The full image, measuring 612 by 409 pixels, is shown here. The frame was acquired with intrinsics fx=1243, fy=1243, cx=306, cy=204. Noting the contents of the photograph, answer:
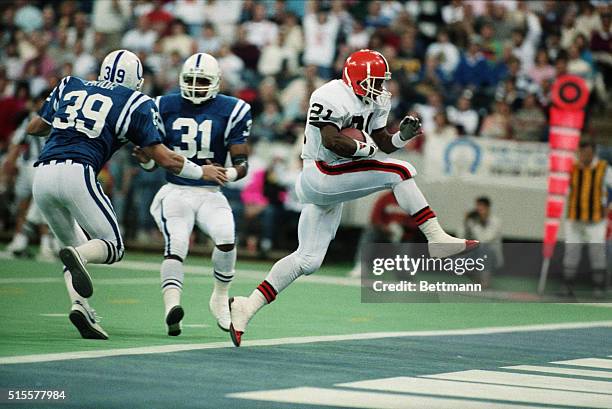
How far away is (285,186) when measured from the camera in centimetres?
1733

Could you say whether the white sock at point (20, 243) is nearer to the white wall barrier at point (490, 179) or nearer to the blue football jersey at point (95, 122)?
the white wall barrier at point (490, 179)

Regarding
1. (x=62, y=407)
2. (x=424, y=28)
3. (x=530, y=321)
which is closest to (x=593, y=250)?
(x=530, y=321)

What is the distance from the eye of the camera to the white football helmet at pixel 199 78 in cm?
938

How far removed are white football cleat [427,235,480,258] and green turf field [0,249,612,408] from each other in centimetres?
72

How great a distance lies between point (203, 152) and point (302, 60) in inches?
411

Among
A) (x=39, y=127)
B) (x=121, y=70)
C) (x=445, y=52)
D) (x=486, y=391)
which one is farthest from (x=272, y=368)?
(x=445, y=52)

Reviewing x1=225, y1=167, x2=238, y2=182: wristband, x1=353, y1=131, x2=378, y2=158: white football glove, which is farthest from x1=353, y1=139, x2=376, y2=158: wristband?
x1=225, y1=167, x2=238, y2=182: wristband

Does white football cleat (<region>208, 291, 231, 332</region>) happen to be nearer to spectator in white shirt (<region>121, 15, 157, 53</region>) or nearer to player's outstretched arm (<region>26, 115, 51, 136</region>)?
player's outstretched arm (<region>26, 115, 51, 136</region>)

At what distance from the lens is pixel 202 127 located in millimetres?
9414

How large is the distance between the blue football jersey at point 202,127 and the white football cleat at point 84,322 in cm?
136

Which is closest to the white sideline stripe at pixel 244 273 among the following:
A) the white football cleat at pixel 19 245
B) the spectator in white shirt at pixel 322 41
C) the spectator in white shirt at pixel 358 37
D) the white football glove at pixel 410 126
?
the white football cleat at pixel 19 245

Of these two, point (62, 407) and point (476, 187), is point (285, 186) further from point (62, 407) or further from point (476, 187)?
point (62, 407)

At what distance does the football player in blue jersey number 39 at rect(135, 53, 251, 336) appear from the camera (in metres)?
9.36

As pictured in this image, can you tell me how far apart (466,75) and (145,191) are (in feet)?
16.4
